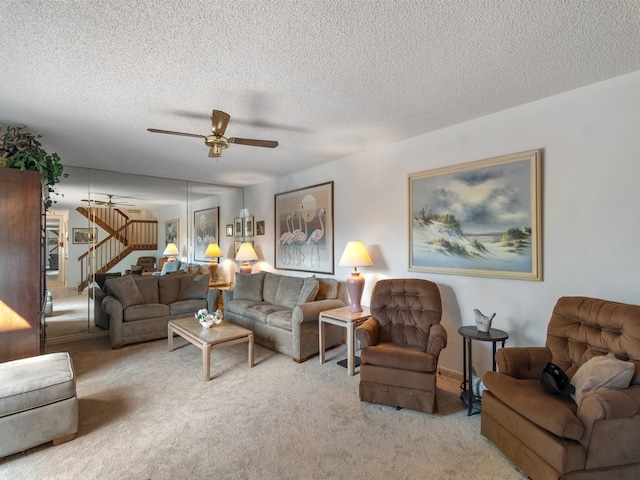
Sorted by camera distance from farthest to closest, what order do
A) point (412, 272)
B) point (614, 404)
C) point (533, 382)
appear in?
point (412, 272) → point (533, 382) → point (614, 404)

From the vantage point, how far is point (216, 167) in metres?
4.95

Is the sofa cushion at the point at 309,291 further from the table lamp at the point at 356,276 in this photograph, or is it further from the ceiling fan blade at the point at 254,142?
the ceiling fan blade at the point at 254,142

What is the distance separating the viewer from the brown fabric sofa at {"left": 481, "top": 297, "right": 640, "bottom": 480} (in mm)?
1633

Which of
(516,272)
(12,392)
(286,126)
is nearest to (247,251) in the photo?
(286,126)

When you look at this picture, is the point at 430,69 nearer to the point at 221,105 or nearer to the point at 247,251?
the point at 221,105

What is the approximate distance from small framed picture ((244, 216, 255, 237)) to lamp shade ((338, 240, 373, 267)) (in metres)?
2.92

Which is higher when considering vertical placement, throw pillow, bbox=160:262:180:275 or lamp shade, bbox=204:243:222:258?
lamp shade, bbox=204:243:222:258

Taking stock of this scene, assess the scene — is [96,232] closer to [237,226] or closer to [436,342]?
[237,226]

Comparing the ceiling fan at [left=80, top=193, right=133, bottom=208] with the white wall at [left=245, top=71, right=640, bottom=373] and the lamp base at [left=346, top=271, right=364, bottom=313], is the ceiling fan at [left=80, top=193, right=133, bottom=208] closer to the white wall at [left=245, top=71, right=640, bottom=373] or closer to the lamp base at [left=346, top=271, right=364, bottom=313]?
the lamp base at [left=346, top=271, right=364, bottom=313]

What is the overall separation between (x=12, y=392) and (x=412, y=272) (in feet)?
11.3

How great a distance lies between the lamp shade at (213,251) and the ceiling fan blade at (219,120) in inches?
154

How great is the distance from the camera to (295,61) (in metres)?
2.10

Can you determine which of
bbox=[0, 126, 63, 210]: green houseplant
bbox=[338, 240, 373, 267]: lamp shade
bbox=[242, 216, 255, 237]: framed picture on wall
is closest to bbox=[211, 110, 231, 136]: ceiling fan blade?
bbox=[0, 126, 63, 210]: green houseplant

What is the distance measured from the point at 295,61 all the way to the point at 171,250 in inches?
192
